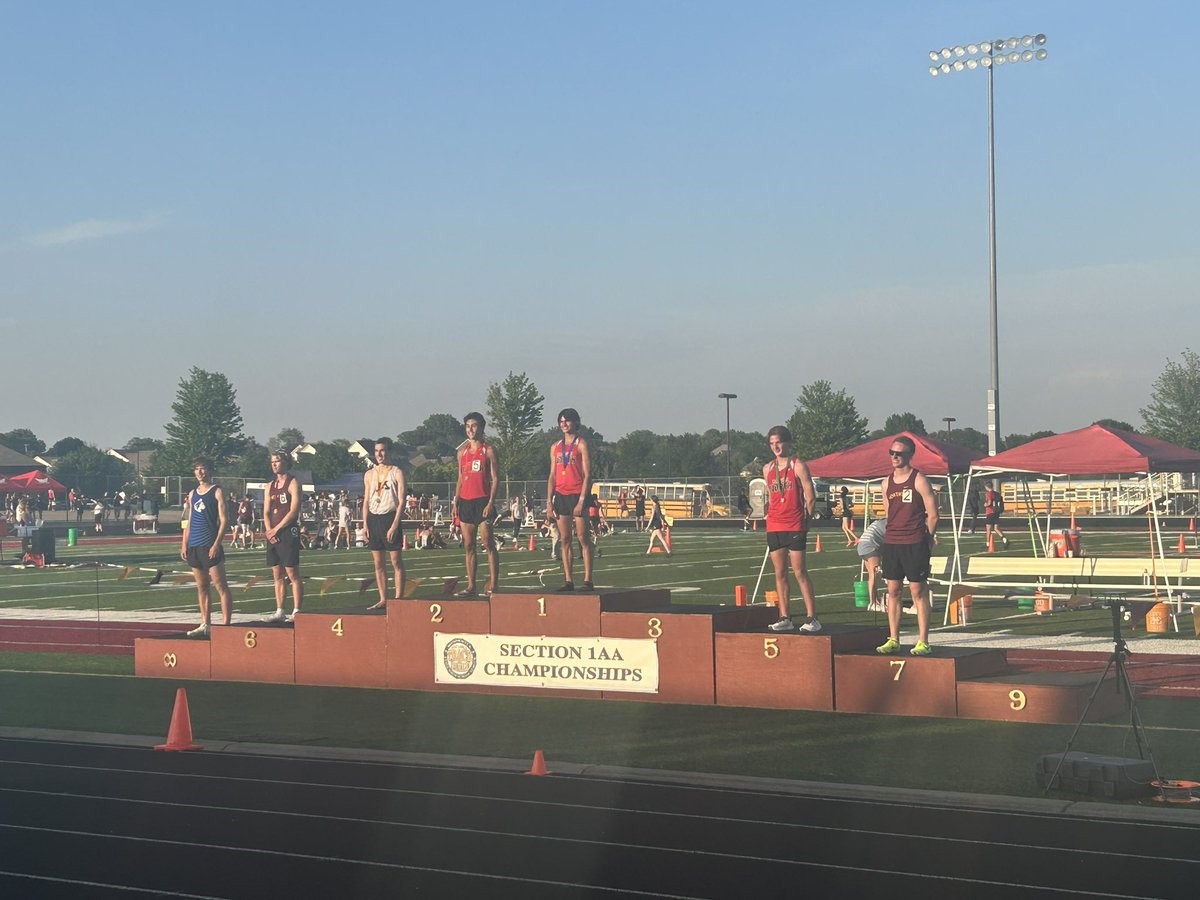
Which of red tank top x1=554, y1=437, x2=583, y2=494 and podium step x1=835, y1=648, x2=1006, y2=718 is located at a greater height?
red tank top x1=554, y1=437, x2=583, y2=494

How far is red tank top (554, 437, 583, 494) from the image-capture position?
43.8ft

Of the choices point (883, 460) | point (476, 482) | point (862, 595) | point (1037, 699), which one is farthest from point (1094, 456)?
point (476, 482)

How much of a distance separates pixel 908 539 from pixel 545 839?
203 inches

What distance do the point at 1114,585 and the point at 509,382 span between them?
214ft

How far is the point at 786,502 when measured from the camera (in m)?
12.7

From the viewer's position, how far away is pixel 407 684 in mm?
13891

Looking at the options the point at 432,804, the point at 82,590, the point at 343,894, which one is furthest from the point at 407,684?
the point at 82,590

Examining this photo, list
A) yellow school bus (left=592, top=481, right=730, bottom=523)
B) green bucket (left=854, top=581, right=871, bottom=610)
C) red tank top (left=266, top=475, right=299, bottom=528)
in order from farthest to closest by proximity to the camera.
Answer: yellow school bus (left=592, top=481, right=730, bottom=523) < green bucket (left=854, top=581, right=871, bottom=610) < red tank top (left=266, top=475, right=299, bottom=528)

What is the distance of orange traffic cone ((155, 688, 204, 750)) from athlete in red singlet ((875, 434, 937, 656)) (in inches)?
225

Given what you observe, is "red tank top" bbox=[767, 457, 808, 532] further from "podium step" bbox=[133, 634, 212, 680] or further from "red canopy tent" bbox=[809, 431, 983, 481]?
"red canopy tent" bbox=[809, 431, 983, 481]

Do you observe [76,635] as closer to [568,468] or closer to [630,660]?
[568,468]

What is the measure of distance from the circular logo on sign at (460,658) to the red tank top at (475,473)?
4.77 feet

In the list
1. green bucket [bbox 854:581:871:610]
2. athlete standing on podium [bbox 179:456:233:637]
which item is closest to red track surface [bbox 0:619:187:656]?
athlete standing on podium [bbox 179:456:233:637]

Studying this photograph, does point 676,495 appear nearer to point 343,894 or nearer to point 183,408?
point 183,408
